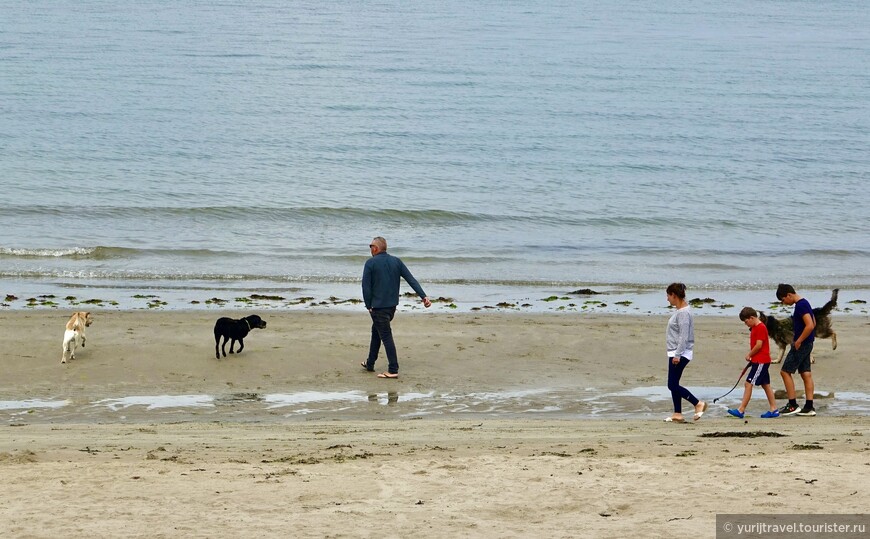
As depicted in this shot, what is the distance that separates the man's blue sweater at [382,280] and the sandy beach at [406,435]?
3.03 ft

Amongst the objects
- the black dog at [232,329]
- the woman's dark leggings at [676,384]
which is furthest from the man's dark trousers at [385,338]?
the woman's dark leggings at [676,384]

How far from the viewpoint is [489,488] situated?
655cm

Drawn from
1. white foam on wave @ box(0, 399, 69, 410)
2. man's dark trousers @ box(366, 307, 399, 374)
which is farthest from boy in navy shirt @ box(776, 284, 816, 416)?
white foam on wave @ box(0, 399, 69, 410)

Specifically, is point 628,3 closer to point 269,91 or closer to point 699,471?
point 269,91

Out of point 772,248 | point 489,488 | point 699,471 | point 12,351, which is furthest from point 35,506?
point 772,248

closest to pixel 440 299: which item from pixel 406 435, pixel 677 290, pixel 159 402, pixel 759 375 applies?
pixel 159 402

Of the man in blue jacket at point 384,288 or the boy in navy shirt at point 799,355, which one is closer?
the boy in navy shirt at point 799,355

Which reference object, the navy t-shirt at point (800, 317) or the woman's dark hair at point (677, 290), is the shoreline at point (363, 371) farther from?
the woman's dark hair at point (677, 290)

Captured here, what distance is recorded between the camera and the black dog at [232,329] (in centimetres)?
1220

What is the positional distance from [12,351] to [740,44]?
6662 centimetres

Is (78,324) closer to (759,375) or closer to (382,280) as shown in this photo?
(382,280)

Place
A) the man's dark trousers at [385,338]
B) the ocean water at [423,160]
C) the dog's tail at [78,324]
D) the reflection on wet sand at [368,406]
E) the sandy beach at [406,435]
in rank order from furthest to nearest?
the ocean water at [423,160]
the dog's tail at [78,324]
the man's dark trousers at [385,338]
the reflection on wet sand at [368,406]
the sandy beach at [406,435]

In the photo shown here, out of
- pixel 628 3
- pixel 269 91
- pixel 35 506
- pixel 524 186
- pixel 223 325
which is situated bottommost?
pixel 35 506

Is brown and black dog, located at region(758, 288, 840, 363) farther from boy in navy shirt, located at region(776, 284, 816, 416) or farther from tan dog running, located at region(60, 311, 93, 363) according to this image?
tan dog running, located at region(60, 311, 93, 363)
